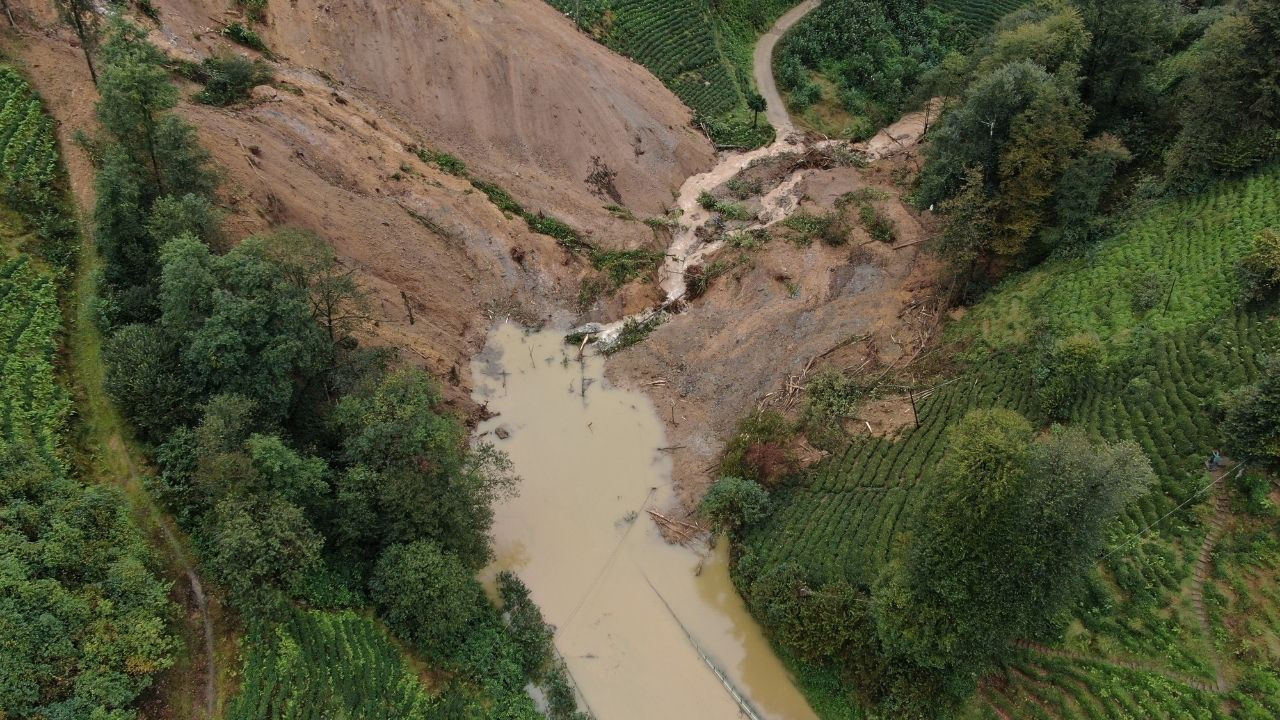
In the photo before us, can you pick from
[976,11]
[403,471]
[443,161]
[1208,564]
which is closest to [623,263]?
[443,161]

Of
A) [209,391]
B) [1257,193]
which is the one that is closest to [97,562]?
[209,391]

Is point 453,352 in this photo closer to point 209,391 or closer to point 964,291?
point 209,391

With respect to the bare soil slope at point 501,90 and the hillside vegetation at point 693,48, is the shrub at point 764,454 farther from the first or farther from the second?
the hillside vegetation at point 693,48

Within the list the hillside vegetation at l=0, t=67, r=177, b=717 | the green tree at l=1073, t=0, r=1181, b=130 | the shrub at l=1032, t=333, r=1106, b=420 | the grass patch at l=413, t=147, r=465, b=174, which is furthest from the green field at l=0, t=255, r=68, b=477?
the green tree at l=1073, t=0, r=1181, b=130

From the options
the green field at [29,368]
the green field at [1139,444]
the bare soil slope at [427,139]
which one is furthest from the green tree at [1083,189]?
the green field at [29,368]

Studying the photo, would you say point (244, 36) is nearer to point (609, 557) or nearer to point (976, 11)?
point (609, 557)
